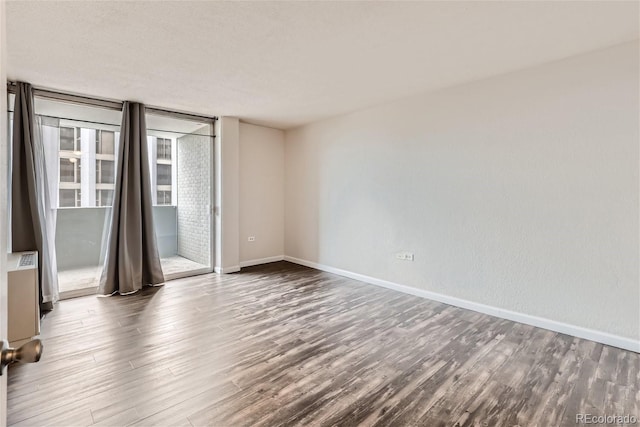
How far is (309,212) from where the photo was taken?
5.56 meters

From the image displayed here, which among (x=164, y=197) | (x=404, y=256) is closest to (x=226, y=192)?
(x=164, y=197)

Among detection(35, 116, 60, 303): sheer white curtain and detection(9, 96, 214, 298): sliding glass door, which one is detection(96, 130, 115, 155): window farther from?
detection(35, 116, 60, 303): sheer white curtain

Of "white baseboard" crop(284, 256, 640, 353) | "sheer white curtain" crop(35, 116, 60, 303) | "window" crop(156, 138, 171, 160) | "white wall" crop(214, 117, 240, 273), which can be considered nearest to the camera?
"white baseboard" crop(284, 256, 640, 353)

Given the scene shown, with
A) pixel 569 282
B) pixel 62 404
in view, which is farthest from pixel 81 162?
pixel 569 282

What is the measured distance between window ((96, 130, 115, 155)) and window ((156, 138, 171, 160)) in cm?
63

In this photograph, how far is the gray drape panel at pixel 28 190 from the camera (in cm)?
328

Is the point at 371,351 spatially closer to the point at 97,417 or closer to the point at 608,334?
the point at 97,417

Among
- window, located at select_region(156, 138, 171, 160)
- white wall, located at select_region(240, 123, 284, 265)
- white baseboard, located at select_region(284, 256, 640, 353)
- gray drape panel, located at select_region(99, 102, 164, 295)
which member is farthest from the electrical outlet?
window, located at select_region(156, 138, 171, 160)

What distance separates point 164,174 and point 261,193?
1645mm

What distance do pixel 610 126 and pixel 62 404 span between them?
15.2 ft

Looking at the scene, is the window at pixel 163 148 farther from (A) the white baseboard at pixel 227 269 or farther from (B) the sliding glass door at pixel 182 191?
(A) the white baseboard at pixel 227 269

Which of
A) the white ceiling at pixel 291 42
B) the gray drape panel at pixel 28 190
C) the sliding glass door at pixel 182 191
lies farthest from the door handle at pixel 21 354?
the sliding glass door at pixel 182 191

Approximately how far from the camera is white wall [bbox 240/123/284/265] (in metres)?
5.46

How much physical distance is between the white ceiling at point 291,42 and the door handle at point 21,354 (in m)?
2.12
